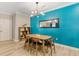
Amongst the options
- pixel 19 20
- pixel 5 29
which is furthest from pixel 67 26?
pixel 5 29

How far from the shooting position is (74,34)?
146 inches

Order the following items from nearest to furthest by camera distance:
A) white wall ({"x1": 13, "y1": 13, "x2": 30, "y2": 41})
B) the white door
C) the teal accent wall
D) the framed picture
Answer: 1. the teal accent wall
2. the framed picture
3. white wall ({"x1": 13, "y1": 13, "x2": 30, "y2": 41})
4. the white door

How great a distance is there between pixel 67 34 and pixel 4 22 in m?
4.40

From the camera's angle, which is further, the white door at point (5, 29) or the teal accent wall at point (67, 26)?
the white door at point (5, 29)

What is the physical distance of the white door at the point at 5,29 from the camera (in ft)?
19.9

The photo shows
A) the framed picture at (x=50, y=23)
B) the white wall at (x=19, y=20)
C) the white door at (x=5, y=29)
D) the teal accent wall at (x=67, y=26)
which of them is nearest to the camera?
the teal accent wall at (x=67, y=26)

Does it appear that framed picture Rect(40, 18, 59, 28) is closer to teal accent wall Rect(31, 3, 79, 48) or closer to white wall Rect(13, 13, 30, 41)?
teal accent wall Rect(31, 3, 79, 48)

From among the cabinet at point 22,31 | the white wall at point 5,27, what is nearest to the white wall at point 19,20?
the cabinet at point 22,31

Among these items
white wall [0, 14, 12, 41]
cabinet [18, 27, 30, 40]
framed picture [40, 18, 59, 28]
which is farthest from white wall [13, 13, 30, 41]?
framed picture [40, 18, 59, 28]

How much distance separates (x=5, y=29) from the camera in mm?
6234

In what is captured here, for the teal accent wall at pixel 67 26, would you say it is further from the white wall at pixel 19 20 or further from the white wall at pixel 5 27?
the white wall at pixel 5 27

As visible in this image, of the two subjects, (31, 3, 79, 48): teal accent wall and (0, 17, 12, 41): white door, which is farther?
(0, 17, 12, 41): white door

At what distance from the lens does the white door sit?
6059 millimetres

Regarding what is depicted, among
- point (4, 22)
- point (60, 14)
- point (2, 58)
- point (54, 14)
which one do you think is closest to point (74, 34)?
point (60, 14)
